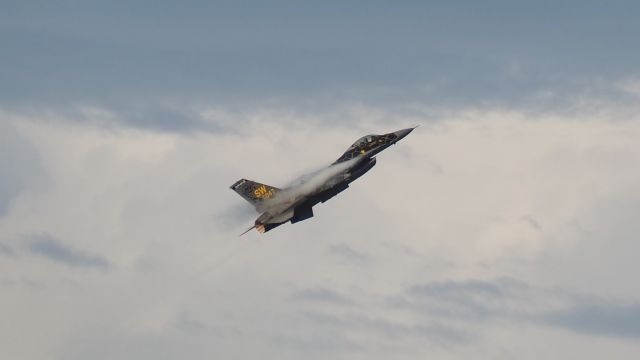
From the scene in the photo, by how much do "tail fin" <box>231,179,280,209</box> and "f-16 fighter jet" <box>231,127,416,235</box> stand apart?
5.5 inches

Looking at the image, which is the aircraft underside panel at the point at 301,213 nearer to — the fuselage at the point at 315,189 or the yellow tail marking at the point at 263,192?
the fuselage at the point at 315,189

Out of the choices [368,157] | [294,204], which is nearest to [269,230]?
[294,204]

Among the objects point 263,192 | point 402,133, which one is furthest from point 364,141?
point 263,192

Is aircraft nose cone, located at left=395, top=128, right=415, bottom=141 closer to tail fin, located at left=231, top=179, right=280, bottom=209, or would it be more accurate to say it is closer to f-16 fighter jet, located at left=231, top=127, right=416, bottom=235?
f-16 fighter jet, located at left=231, top=127, right=416, bottom=235

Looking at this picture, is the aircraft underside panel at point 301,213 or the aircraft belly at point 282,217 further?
the aircraft underside panel at point 301,213

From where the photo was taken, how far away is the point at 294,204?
370 feet

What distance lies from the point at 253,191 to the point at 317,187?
39.7 feet

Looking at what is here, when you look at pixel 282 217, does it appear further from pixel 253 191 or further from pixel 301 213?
pixel 253 191

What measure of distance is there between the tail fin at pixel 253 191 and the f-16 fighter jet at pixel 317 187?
0.45 feet

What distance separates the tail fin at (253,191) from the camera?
4665 inches

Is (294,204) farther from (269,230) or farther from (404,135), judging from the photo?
(404,135)

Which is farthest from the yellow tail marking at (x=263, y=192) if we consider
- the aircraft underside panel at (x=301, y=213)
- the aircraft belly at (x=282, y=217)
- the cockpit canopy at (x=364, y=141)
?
the cockpit canopy at (x=364, y=141)

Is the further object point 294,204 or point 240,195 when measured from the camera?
point 240,195

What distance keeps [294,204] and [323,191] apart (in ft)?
13.2
